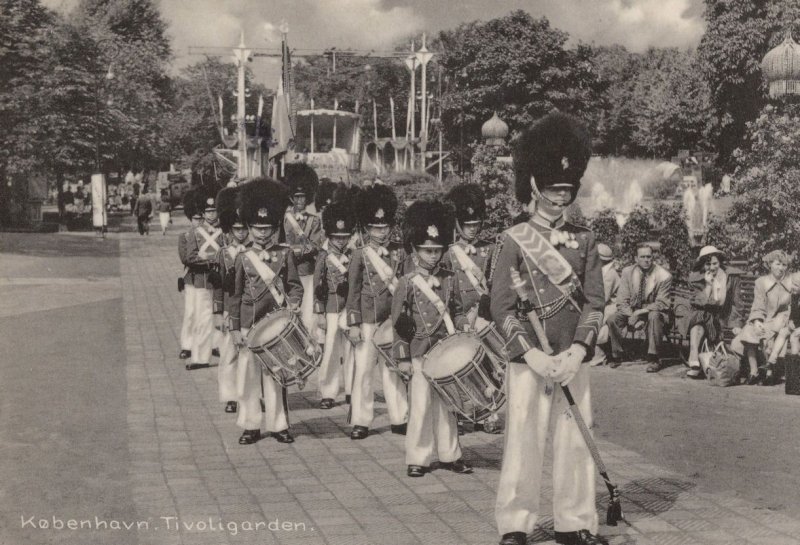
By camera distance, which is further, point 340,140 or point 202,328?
point 340,140

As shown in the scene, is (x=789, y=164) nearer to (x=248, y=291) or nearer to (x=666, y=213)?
(x=666, y=213)

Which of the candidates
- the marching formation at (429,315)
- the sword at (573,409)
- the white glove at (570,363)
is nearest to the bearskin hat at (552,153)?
the marching formation at (429,315)

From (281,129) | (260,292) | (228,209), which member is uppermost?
(281,129)

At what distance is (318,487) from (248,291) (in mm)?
2285

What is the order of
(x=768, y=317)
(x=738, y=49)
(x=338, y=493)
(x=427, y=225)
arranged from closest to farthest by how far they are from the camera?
1. (x=338, y=493)
2. (x=427, y=225)
3. (x=768, y=317)
4. (x=738, y=49)

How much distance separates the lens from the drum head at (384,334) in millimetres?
9352

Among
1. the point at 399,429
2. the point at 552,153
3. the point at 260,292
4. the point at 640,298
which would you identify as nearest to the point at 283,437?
the point at 399,429

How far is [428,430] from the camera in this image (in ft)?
25.6

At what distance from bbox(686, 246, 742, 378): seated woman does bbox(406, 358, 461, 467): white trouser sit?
5.34 m

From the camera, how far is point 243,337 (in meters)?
8.95

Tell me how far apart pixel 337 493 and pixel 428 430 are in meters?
0.96

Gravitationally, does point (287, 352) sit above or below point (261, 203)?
below

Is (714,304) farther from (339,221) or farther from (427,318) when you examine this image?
(427,318)

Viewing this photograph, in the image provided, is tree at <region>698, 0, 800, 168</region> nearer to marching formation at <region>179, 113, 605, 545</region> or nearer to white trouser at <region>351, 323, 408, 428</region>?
marching formation at <region>179, 113, 605, 545</region>
